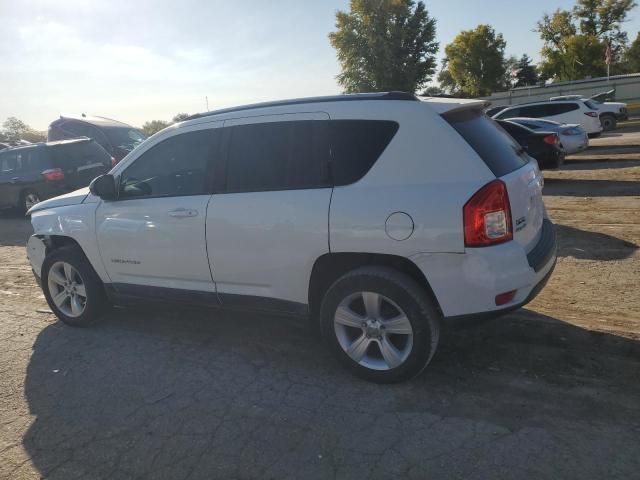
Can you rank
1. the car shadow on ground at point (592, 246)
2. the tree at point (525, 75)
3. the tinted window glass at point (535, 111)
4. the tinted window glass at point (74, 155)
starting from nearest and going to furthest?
the car shadow on ground at point (592, 246)
the tinted window glass at point (74, 155)
the tinted window glass at point (535, 111)
the tree at point (525, 75)

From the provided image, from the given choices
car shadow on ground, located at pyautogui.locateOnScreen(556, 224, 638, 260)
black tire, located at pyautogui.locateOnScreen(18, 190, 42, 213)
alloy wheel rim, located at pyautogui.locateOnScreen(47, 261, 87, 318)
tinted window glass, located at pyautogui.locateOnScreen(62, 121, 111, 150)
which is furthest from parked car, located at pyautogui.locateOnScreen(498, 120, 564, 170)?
tinted window glass, located at pyautogui.locateOnScreen(62, 121, 111, 150)

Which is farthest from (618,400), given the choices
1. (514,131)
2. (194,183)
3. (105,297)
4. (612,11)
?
(612,11)

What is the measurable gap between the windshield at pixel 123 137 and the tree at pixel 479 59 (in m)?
49.3

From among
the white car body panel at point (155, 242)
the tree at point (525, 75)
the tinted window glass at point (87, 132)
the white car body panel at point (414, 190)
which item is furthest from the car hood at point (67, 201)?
the tree at point (525, 75)

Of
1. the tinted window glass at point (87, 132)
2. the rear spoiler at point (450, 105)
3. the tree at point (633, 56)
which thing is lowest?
the rear spoiler at point (450, 105)

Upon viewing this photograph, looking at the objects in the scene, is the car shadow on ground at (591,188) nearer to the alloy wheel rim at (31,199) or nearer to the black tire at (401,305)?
the black tire at (401,305)

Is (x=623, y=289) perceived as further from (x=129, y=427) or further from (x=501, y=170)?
(x=129, y=427)

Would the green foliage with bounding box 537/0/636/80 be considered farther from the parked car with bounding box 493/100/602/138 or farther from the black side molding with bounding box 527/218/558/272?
the black side molding with bounding box 527/218/558/272

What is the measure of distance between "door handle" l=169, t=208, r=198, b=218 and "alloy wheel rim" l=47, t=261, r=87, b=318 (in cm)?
140

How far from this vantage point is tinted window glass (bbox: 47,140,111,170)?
1209 centimetres

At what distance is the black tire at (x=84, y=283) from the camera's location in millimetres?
4910

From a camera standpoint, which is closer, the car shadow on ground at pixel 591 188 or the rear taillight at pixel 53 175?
the car shadow on ground at pixel 591 188

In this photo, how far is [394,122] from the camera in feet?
11.5

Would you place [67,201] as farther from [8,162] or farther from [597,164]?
[597,164]
